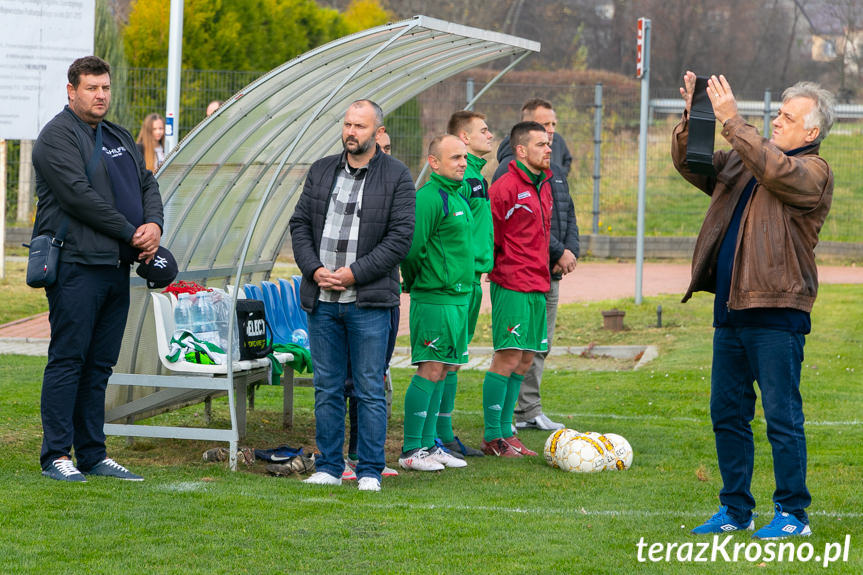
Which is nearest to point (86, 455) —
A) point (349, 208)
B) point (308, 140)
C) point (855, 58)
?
point (349, 208)

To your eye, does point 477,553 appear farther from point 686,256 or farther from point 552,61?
point 552,61

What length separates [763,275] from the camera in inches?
208

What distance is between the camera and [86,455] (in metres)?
6.70

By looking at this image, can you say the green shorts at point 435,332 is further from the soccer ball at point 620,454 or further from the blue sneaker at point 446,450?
the soccer ball at point 620,454

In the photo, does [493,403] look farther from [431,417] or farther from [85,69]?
[85,69]

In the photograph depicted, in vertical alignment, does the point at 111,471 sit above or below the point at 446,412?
below

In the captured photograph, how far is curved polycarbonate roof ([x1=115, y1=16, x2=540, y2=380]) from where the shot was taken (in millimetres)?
7270

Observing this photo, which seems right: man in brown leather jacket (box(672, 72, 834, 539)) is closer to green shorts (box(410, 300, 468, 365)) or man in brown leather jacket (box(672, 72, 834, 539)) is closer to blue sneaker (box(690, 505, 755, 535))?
blue sneaker (box(690, 505, 755, 535))

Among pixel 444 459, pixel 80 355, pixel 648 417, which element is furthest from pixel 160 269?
pixel 648 417

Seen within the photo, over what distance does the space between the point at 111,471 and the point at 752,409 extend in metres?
3.61

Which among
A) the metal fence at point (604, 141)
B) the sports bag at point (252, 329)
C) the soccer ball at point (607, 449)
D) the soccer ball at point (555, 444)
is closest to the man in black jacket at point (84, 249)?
the sports bag at point (252, 329)

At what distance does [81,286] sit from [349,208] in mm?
1570

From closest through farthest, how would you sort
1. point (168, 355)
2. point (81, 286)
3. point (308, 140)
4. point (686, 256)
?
point (81, 286) < point (168, 355) < point (308, 140) < point (686, 256)

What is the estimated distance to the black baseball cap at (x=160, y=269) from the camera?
684 cm
